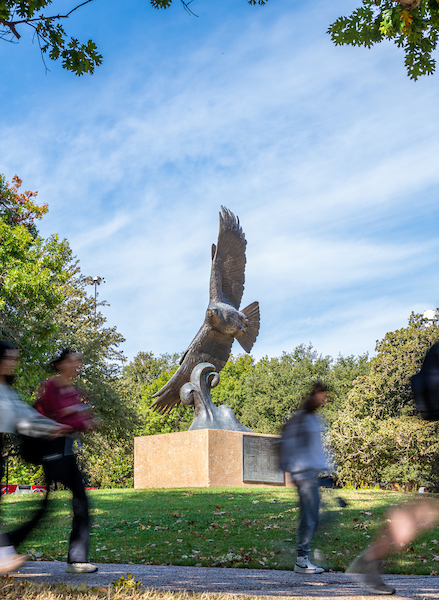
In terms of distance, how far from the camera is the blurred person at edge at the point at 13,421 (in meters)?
3.55

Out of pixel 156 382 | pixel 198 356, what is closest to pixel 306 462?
pixel 198 356

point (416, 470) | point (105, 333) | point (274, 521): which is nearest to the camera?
point (274, 521)

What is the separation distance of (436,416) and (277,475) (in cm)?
1286

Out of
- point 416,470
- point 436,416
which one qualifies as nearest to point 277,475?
point 416,470

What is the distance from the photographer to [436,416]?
3.53 metres

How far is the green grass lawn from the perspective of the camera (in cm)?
629

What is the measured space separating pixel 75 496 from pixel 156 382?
4304cm

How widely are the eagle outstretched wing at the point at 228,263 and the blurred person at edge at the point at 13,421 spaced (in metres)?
12.5

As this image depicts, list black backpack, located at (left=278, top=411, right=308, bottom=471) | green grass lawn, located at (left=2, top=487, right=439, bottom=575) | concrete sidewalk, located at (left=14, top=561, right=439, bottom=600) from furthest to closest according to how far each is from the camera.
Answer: green grass lawn, located at (left=2, top=487, right=439, bottom=575)
black backpack, located at (left=278, top=411, right=308, bottom=471)
concrete sidewalk, located at (left=14, top=561, right=439, bottom=600)

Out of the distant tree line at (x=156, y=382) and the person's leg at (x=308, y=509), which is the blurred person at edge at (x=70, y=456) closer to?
the person's leg at (x=308, y=509)

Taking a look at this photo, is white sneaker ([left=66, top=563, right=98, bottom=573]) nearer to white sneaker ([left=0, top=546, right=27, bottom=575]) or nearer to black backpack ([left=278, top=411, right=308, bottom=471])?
white sneaker ([left=0, top=546, right=27, bottom=575])

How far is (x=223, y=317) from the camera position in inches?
637

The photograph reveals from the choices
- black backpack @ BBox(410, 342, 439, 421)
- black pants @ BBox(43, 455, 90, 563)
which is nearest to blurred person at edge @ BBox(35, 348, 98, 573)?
black pants @ BBox(43, 455, 90, 563)

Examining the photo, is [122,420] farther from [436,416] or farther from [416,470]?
[436,416]
